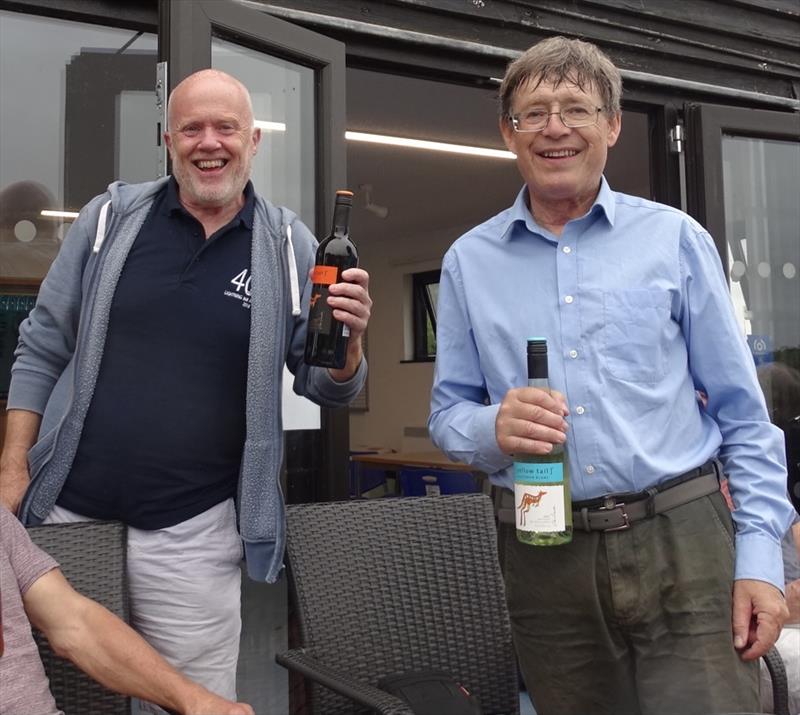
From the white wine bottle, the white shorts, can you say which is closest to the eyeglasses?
the white wine bottle

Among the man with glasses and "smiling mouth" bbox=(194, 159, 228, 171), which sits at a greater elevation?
"smiling mouth" bbox=(194, 159, 228, 171)

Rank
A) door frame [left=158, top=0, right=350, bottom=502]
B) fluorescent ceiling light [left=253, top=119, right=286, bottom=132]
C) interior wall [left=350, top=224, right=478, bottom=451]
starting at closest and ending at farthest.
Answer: door frame [left=158, top=0, right=350, bottom=502]
fluorescent ceiling light [left=253, top=119, right=286, bottom=132]
interior wall [left=350, top=224, right=478, bottom=451]

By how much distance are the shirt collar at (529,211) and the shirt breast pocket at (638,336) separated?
176 mm

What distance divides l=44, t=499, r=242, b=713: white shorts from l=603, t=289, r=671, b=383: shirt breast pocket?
101cm

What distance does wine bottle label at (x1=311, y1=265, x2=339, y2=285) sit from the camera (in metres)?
1.86

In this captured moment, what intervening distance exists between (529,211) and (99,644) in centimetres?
111

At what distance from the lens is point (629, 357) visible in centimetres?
160

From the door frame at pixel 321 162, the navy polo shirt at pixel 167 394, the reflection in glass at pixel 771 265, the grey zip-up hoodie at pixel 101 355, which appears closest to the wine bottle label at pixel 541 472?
the grey zip-up hoodie at pixel 101 355

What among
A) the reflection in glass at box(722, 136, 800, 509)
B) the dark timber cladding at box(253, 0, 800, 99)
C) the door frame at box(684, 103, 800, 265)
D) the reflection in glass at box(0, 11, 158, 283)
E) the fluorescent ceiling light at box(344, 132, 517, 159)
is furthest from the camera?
the fluorescent ceiling light at box(344, 132, 517, 159)

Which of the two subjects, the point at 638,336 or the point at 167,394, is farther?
the point at 167,394

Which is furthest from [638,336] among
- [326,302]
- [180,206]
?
[180,206]

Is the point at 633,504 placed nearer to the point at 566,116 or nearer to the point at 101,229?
the point at 566,116

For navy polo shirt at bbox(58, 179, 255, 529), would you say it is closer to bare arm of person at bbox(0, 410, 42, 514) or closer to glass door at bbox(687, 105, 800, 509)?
bare arm of person at bbox(0, 410, 42, 514)

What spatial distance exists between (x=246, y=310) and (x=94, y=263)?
0.36m
